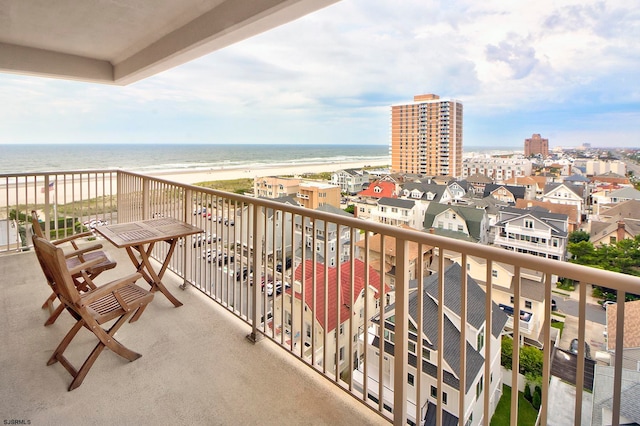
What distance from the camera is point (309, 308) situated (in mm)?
2068

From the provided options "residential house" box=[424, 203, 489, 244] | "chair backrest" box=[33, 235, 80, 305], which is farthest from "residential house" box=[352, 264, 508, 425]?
"residential house" box=[424, 203, 489, 244]

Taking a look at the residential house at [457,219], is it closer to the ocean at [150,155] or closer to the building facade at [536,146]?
the building facade at [536,146]

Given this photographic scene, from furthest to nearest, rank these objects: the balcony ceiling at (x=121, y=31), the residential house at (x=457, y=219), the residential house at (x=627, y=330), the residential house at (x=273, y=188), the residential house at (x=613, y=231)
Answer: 1. the residential house at (x=273, y=188)
2. the residential house at (x=457, y=219)
3. the residential house at (x=613, y=231)
4. the balcony ceiling at (x=121, y=31)
5. the residential house at (x=627, y=330)

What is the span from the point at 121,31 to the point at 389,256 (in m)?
→ 4.21

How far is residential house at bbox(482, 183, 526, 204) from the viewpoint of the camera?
499 cm

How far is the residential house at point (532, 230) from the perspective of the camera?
10.5ft

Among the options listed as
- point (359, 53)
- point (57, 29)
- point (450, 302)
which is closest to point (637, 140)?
point (450, 302)

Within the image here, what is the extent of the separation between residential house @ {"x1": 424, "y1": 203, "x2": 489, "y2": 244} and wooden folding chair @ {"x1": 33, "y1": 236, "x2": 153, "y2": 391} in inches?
120

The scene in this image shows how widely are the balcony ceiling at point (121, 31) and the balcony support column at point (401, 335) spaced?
2072mm

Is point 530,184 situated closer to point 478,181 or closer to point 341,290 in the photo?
point 478,181

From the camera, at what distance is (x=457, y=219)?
4.12 m

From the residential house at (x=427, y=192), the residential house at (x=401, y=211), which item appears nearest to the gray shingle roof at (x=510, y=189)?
the residential house at (x=427, y=192)

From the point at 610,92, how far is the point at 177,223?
289 inches

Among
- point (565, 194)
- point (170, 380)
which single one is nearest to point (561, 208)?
point (565, 194)
